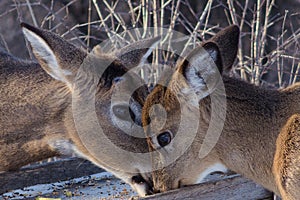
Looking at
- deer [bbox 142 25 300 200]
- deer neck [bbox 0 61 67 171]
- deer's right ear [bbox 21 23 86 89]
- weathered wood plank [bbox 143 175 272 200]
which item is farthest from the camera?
deer neck [bbox 0 61 67 171]

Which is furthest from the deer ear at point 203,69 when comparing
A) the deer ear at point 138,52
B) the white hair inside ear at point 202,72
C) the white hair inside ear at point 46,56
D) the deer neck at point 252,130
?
the deer ear at point 138,52

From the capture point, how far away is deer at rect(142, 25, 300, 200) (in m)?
6.20

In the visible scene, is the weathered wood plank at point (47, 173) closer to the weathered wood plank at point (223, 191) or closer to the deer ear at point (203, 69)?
the weathered wood plank at point (223, 191)

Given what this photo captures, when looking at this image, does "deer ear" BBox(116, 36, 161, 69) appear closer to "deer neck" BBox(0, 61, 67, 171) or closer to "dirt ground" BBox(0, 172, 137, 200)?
"deer neck" BBox(0, 61, 67, 171)

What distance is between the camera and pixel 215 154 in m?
6.43

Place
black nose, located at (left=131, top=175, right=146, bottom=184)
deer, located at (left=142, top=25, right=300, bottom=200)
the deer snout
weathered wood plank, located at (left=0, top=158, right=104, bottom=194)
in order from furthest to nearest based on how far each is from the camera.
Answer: weathered wood plank, located at (left=0, top=158, right=104, bottom=194) < black nose, located at (left=131, top=175, right=146, bottom=184) < the deer snout < deer, located at (left=142, top=25, right=300, bottom=200)

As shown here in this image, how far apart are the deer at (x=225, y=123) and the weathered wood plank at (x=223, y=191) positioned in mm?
136

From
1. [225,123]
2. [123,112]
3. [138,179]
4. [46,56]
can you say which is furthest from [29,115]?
[225,123]

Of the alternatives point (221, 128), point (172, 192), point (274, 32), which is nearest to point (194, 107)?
→ point (221, 128)

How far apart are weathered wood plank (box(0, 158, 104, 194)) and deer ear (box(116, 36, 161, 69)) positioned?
1.02 m

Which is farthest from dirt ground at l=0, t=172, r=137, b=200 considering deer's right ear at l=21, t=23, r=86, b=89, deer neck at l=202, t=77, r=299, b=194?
deer neck at l=202, t=77, r=299, b=194

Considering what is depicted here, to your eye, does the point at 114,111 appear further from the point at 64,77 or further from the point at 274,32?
the point at 274,32

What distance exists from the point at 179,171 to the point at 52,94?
1392mm

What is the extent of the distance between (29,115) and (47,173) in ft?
2.34
